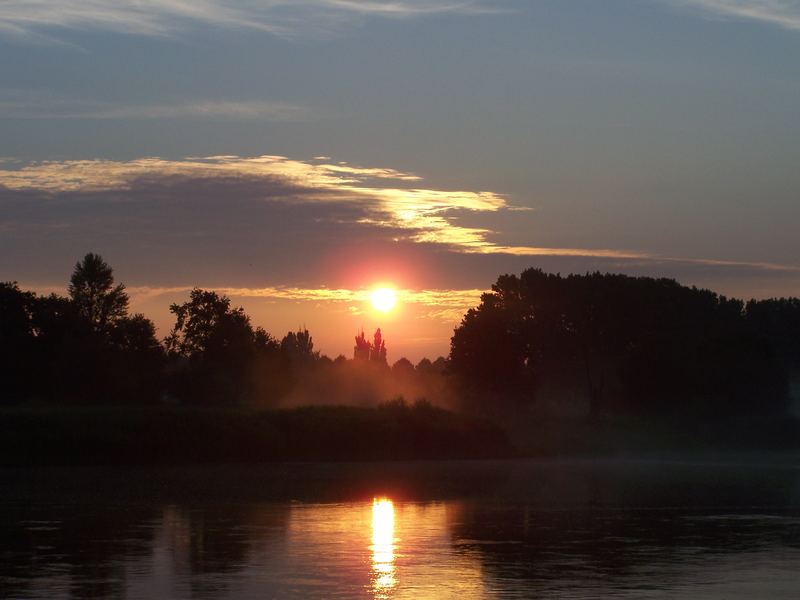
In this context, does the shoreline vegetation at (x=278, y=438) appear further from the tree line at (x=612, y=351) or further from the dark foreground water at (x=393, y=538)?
the dark foreground water at (x=393, y=538)

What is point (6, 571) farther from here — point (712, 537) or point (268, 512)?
point (712, 537)

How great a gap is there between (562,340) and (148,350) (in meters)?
38.6

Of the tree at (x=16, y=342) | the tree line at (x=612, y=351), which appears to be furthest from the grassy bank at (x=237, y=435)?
the tree line at (x=612, y=351)

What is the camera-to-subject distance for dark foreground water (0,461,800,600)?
23250mm

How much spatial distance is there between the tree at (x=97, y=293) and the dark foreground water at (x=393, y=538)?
56.0m

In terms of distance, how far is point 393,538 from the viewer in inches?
1251

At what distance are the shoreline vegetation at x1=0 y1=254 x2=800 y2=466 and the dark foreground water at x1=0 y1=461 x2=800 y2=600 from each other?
18832 millimetres

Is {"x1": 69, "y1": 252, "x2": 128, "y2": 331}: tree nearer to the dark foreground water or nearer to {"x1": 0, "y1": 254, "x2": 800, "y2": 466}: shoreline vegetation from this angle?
{"x1": 0, "y1": 254, "x2": 800, "y2": 466}: shoreline vegetation

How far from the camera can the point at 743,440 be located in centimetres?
10394

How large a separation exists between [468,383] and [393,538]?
80320mm

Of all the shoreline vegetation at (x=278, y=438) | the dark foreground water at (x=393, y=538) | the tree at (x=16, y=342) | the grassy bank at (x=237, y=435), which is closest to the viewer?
the dark foreground water at (x=393, y=538)

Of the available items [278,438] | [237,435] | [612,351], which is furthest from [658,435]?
[237,435]

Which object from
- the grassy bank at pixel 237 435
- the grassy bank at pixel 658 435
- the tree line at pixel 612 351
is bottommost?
the grassy bank at pixel 658 435

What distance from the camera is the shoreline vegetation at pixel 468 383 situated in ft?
253
